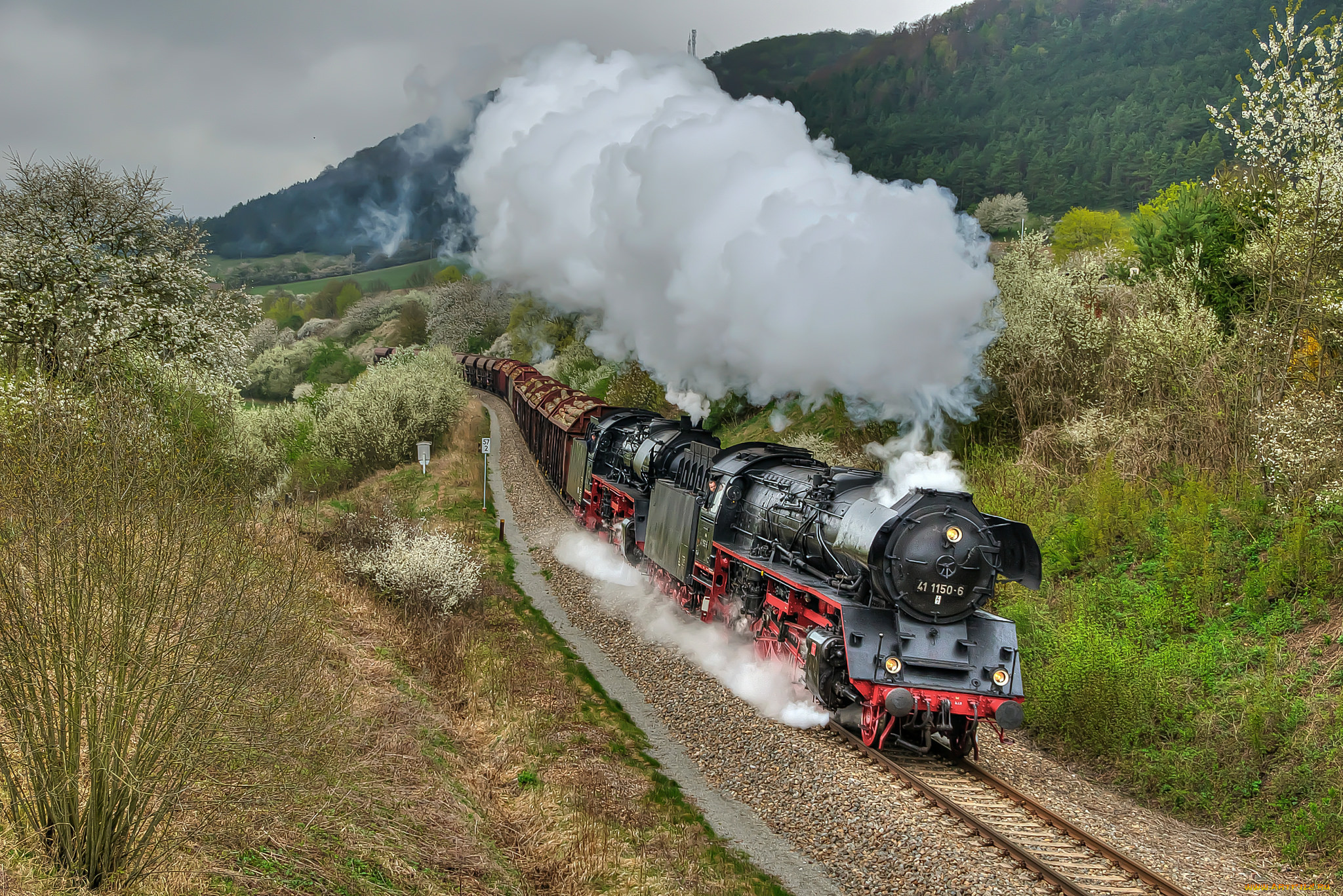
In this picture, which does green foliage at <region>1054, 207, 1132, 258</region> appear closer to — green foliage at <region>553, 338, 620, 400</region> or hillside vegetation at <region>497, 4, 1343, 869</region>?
green foliage at <region>553, 338, 620, 400</region>

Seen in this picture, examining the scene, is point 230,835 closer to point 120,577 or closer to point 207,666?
point 207,666

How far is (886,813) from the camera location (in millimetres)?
8766

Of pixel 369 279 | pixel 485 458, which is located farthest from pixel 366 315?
pixel 485 458

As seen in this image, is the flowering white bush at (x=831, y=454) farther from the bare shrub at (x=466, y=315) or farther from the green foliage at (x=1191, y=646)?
the bare shrub at (x=466, y=315)

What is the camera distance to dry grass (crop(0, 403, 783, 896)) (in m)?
6.15

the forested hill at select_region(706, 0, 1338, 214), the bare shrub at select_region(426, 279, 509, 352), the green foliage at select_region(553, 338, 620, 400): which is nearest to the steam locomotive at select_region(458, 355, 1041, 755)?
the green foliage at select_region(553, 338, 620, 400)

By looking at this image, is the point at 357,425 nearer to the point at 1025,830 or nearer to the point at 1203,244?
the point at 1203,244

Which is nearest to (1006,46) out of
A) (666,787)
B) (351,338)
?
(351,338)

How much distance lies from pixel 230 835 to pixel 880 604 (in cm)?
730

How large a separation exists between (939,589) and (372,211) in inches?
6587

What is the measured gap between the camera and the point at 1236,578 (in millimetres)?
13086

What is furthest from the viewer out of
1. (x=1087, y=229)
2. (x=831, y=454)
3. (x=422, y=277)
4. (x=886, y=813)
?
(x=422, y=277)

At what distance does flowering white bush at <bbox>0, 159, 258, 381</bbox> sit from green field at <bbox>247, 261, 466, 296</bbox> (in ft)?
284

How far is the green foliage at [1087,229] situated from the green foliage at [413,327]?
59.5 meters
